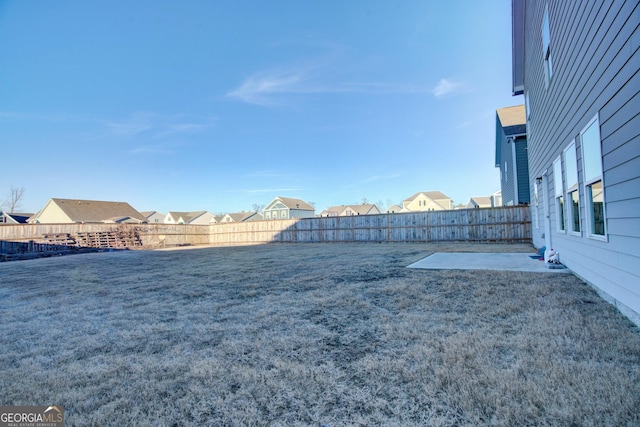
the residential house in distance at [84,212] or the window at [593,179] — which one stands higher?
the residential house in distance at [84,212]

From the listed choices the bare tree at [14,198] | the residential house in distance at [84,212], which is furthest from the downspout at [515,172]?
the bare tree at [14,198]

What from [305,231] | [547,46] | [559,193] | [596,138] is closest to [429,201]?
[305,231]

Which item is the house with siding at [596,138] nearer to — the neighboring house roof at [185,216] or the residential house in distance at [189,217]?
the residential house in distance at [189,217]

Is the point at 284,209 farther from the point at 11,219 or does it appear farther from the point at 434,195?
the point at 11,219

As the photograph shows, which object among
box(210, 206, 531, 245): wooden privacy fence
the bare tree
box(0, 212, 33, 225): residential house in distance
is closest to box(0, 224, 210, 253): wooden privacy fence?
box(210, 206, 531, 245): wooden privacy fence

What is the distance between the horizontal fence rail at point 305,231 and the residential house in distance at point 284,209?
15.8 meters

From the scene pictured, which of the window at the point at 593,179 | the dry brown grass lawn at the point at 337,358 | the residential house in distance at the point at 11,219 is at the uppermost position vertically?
the residential house in distance at the point at 11,219

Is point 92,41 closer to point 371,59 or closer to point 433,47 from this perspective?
point 371,59

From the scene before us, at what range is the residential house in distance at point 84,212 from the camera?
2741 centimetres

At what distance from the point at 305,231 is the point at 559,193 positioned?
46.0 feet

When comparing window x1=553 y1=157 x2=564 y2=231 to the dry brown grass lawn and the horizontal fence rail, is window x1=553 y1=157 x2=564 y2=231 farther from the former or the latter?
the horizontal fence rail

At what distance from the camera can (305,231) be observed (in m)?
18.1

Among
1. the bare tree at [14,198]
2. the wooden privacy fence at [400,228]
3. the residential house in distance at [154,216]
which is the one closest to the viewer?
the wooden privacy fence at [400,228]

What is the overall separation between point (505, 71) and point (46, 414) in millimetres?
16612
